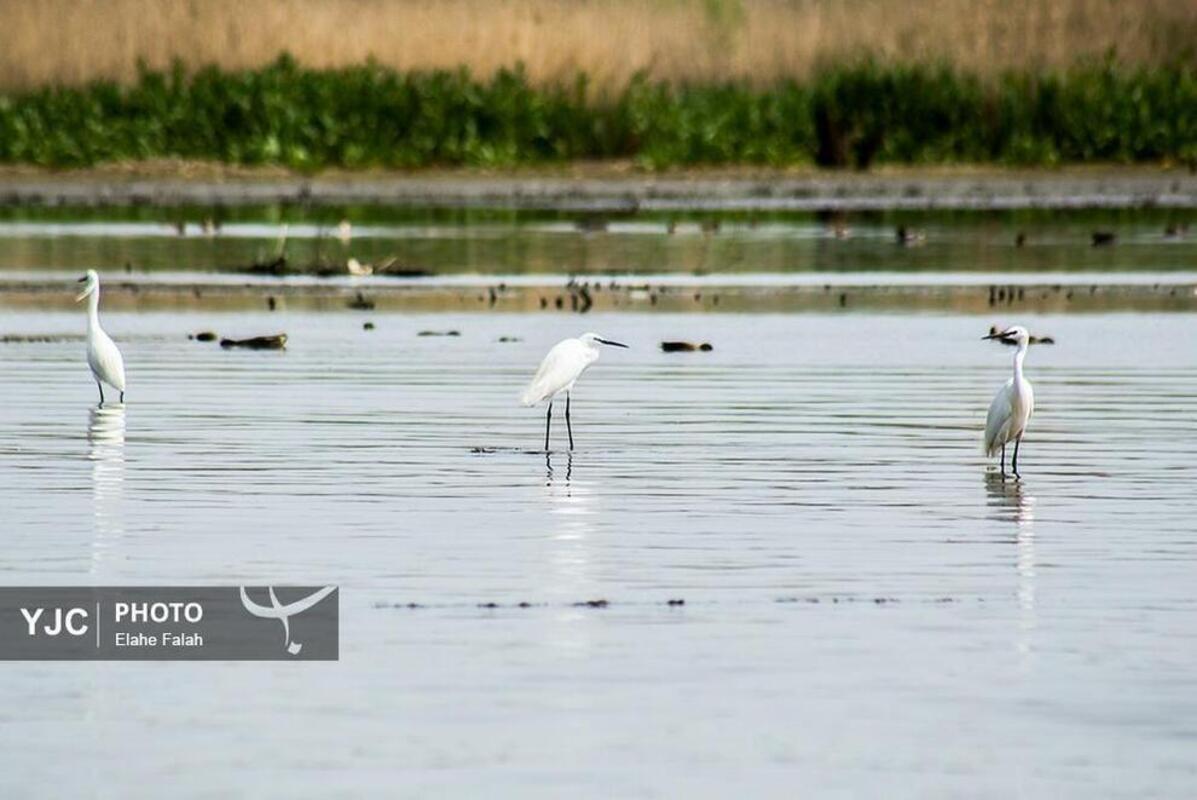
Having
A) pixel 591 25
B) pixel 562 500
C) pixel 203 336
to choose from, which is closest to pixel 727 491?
pixel 562 500

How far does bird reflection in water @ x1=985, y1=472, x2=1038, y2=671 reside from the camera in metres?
10.8

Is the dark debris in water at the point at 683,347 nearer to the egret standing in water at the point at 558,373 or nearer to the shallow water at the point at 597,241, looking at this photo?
the egret standing in water at the point at 558,373

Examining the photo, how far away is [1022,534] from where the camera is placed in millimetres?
13367

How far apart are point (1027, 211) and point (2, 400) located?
28049mm

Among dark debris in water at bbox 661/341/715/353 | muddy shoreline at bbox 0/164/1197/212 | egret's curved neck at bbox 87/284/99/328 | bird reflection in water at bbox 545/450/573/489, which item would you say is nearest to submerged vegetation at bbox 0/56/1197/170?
muddy shoreline at bbox 0/164/1197/212

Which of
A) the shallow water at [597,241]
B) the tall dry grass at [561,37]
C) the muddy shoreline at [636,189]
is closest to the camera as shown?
the shallow water at [597,241]

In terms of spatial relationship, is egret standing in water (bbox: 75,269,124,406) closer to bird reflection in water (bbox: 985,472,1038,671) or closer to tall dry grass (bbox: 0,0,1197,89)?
bird reflection in water (bbox: 985,472,1038,671)

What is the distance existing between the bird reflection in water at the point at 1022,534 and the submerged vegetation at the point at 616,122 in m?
35.8

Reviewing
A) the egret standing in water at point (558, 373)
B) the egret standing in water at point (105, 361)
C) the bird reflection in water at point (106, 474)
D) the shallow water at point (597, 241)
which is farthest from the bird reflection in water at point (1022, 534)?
the shallow water at point (597, 241)

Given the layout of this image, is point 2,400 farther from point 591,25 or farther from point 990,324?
point 591,25

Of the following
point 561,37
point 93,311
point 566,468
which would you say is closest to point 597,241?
point 561,37

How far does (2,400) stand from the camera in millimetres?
19859

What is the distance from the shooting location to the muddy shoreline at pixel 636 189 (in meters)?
47.0

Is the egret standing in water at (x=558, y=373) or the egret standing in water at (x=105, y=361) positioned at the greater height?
the egret standing in water at (x=558, y=373)
